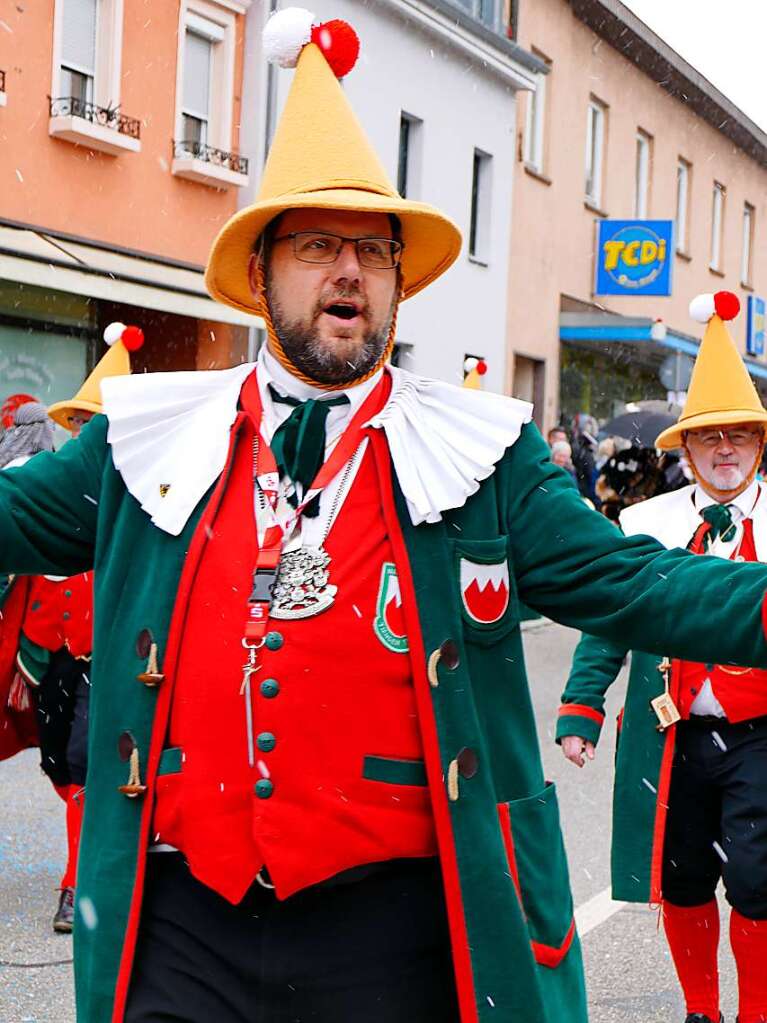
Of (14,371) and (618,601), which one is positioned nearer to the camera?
(618,601)

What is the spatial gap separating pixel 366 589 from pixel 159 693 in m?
0.37

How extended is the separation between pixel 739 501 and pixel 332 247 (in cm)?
258

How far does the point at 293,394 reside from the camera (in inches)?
112

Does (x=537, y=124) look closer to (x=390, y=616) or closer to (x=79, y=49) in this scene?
(x=79, y=49)

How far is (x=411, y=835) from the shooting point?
8.40 ft

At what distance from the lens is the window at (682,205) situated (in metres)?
30.0

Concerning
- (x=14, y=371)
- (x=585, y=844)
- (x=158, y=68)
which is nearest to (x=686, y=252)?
(x=158, y=68)

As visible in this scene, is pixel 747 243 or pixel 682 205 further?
pixel 747 243

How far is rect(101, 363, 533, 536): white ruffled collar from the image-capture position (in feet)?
8.77

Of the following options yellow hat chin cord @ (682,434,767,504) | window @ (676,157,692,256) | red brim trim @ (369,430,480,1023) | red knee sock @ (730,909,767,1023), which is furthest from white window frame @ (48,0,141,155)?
window @ (676,157,692,256)

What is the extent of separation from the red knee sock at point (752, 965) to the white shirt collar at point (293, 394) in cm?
252

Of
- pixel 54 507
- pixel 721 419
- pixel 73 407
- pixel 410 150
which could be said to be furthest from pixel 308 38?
pixel 410 150

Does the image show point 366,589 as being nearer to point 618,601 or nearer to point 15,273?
point 618,601

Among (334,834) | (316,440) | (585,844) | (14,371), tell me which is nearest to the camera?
(334,834)
